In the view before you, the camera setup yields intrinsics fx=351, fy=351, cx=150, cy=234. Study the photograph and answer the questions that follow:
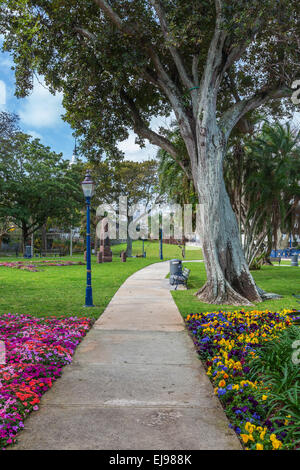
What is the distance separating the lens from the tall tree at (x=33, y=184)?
35875mm

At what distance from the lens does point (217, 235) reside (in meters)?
10.3

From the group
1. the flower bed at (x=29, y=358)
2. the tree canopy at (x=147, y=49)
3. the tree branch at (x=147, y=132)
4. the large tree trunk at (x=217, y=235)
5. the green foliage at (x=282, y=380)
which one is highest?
the tree canopy at (x=147, y=49)

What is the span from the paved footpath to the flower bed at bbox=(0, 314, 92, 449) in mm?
130

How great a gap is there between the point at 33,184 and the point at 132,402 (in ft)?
118

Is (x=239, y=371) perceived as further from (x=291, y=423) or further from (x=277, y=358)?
(x=291, y=423)

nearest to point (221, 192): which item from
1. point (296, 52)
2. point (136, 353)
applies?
point (296, 52)

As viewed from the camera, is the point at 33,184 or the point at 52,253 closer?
the point at 33,184

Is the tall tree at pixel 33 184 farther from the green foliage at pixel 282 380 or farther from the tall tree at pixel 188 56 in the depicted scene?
the green foliage at pixel 282 380

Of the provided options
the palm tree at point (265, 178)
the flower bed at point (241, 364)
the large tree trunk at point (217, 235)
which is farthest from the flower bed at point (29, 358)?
the palm tree at point (265, 178)

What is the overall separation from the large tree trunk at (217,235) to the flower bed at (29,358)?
4.21 meters

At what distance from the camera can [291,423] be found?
3.19 meters

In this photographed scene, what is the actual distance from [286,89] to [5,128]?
25564mm

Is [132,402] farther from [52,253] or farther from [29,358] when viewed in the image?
[52,253]

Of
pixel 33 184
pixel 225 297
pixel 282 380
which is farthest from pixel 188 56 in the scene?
pixel 33 184
